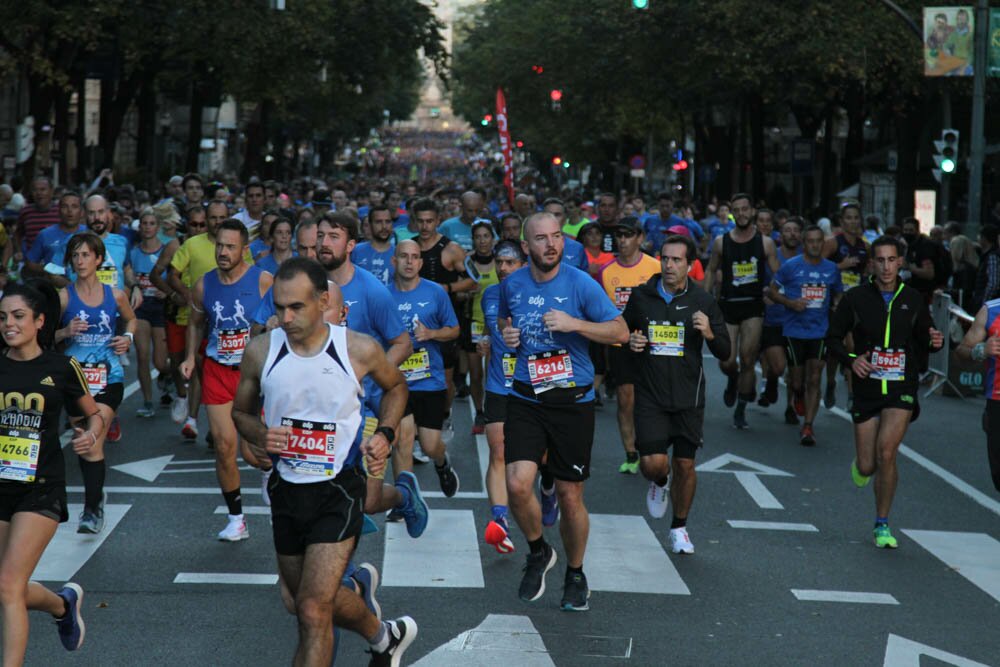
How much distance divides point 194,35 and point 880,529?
24467 mm

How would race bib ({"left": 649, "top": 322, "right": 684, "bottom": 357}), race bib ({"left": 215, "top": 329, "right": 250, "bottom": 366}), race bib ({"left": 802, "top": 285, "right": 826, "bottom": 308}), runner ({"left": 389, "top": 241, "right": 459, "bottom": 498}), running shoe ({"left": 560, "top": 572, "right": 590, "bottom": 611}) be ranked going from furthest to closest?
race bib ({"left": 802, "top": 285, "right": 826, "bottom": 308})
runner ({"left": 389, "top": 241, "right": 459, "bottom": 498})
race bib ({"left": 215, "top": 329, "right": 250, "bottom": 366})
race bib ({"left": 649, "top": 322, "right": 684, "bottom": 357})
running shoe ({"left": 560, "top": 572, "right": 590, "bottom": 611})

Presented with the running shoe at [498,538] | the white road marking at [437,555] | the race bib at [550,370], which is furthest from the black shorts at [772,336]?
the race bib at [550,370]

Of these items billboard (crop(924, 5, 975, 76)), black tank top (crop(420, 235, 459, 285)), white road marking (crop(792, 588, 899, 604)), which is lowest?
white road marking (crop(792, 588, 899, 604))

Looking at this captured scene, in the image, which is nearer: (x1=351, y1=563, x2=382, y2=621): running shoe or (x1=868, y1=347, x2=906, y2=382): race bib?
(x1=351, y1=563, x2=382, y2=621): running shoe

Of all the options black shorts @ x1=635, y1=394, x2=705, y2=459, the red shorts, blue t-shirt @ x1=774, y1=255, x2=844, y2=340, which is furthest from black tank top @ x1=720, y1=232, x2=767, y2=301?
the red shorts

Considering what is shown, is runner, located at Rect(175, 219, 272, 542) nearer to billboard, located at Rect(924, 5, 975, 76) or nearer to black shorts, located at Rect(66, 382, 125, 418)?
black shorts, located at Rect(66, 382, 125, 418)

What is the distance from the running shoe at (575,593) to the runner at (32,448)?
2.39 metres

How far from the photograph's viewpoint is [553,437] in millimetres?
→ 8188

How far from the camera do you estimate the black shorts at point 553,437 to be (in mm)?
8141

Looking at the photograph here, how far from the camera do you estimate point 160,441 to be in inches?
532

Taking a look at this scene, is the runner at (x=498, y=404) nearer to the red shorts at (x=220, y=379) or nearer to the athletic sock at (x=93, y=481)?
the red shorts at (x=220, y=379)

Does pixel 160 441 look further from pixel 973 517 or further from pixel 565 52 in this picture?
pixel 565 52

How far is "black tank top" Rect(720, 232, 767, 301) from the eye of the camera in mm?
14484

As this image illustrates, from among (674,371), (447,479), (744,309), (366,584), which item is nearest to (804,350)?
(744,309)
